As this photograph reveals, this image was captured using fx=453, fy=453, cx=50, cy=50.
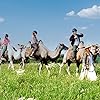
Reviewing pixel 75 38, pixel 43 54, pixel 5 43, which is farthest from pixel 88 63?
pixel 5 43

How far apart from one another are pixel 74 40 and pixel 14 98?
12.1 metres

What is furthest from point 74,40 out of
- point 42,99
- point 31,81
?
point 42,99

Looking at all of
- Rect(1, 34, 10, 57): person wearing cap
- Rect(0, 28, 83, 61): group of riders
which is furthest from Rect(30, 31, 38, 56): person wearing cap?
Rect(1, 34, 10, 57): person wearing cap

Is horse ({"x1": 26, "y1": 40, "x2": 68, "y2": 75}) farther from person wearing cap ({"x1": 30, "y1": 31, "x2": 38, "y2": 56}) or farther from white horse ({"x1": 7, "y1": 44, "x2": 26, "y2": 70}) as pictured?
white horse ({"x1": 7, "y1": 44, "x2": 26, "y2": 70})

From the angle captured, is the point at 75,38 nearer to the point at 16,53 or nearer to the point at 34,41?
the point at 34,41

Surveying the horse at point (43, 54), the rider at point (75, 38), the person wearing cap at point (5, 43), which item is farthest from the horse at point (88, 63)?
the person wearing cap at point (5, 43)

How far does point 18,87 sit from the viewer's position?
48.2ft

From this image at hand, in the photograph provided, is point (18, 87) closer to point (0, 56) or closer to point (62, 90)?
point (62, 90)

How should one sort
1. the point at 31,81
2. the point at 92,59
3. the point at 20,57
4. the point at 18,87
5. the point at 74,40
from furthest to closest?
1. the point at 20,57
2. the point at 74,40
3. the point at 92,59
4. the point at 31,81
5. the point at 18,87

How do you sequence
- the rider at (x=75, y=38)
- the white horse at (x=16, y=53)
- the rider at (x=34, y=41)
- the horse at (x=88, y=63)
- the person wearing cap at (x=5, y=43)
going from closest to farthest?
the horse at (x=88, y=63) < the rider at (x=75, y=38) < the rider at (x=34, y=41) < the person wearing cap at (x=5, y=43) < the white horse at (x=16, y=53)

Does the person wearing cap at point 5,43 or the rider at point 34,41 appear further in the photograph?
the person wearing cap at point 5,43

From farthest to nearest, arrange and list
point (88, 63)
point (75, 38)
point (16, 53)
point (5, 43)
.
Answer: point (16, 53) → point (5, 43) → point (75, 38) → point (88, 63)

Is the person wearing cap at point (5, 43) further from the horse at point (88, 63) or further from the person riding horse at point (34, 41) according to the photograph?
the horse at point (88, 63)

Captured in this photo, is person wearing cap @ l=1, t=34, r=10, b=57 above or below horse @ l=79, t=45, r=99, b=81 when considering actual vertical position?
above
